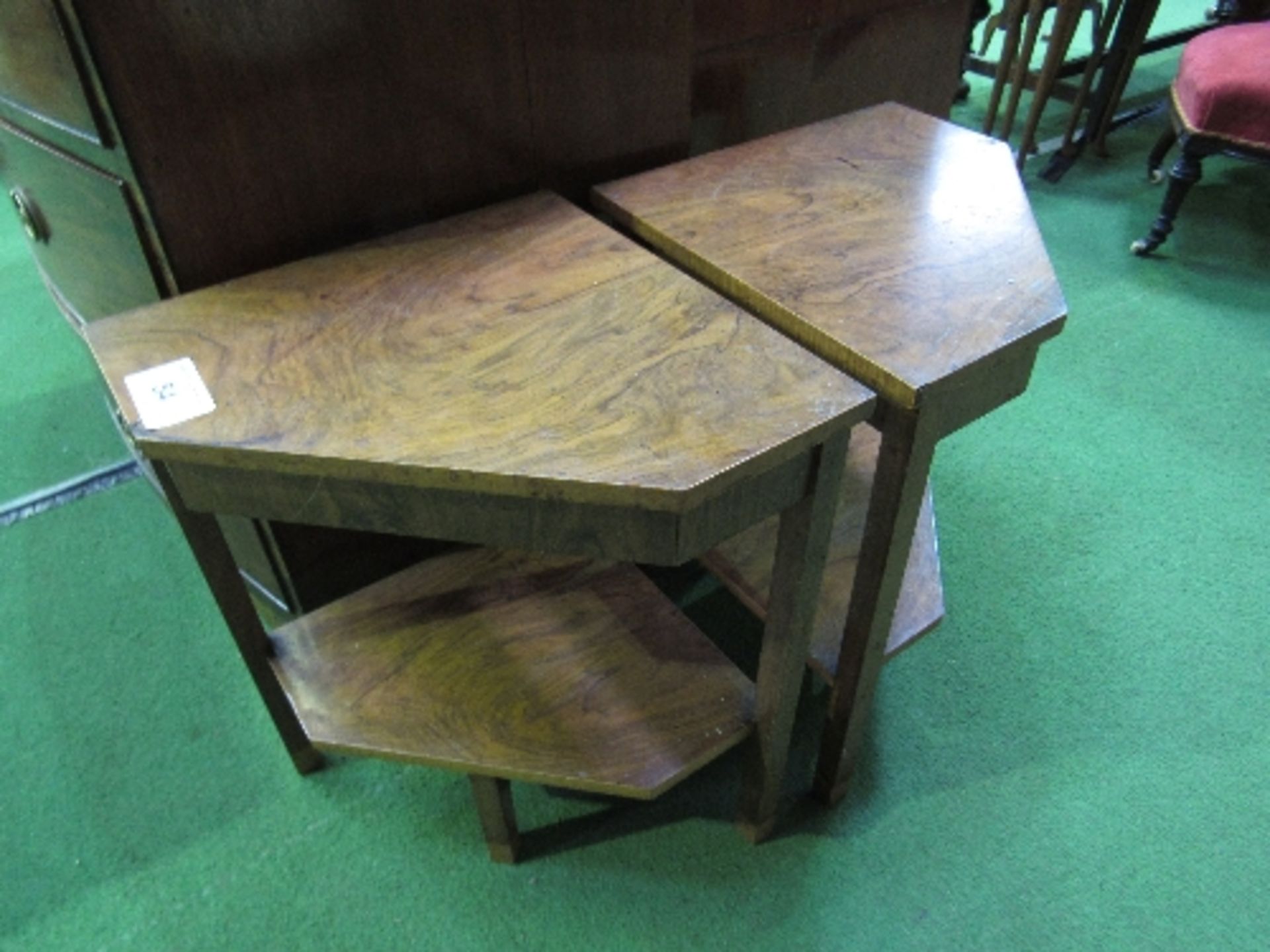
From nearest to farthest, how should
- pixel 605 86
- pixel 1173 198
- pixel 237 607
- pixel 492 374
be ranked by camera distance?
pixel 492 374 < pixel 237 607 < pixel 605 86 < pixel 1173 198

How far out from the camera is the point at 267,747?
1.27 meters

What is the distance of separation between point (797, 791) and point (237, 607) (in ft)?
2.46

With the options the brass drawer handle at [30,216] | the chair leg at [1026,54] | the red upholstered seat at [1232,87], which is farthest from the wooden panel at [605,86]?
the chair leg at [1026,54]

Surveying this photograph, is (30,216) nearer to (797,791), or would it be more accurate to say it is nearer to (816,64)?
(816,64)

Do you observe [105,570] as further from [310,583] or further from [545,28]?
[545,28]

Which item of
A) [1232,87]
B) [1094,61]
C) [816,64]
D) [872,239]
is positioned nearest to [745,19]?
[816,64]

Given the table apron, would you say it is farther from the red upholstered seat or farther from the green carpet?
the red upholstered seat

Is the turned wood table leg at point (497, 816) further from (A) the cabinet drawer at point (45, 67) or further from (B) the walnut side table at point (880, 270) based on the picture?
(A) the cabinet drawer at point (45, 67)

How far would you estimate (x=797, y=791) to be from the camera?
122 cm

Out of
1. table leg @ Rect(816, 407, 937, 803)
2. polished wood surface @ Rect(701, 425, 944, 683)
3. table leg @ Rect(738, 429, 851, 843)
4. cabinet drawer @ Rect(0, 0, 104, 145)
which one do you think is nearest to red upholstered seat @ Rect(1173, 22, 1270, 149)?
polished wood surface @ Rect(701, 425, 944, 683)

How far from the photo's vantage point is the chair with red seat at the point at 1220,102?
200 cm

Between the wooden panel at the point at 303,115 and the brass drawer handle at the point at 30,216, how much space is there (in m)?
0.47

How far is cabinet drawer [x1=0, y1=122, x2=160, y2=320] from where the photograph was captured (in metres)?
1.02

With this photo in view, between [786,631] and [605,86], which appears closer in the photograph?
[786,631]
